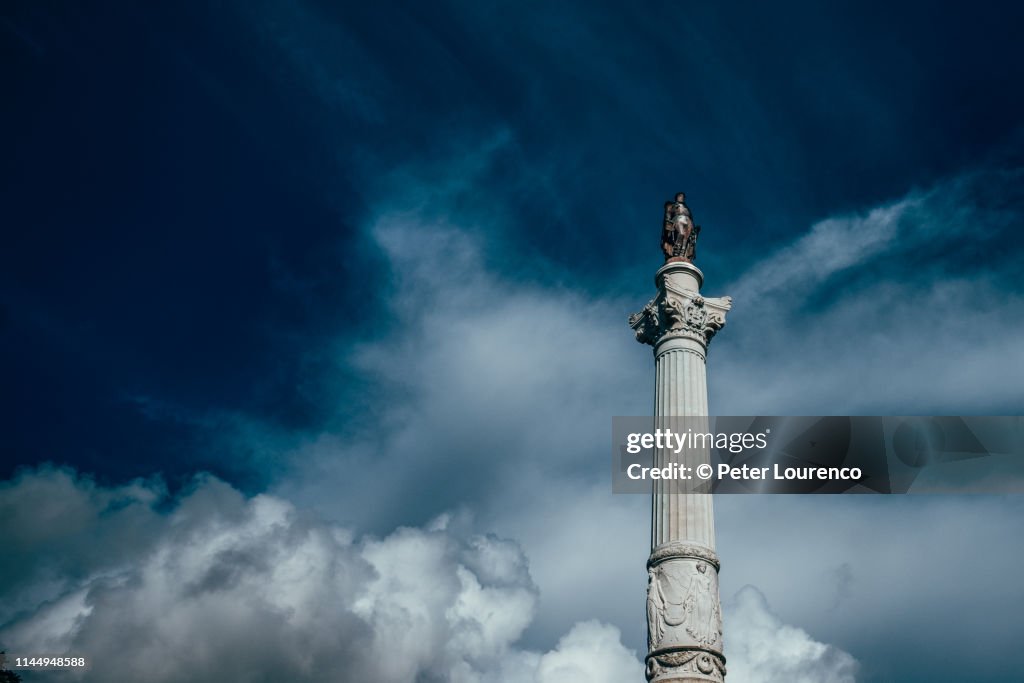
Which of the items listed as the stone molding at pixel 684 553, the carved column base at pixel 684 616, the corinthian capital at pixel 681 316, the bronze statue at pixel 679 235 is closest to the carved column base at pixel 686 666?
the carved column base at pixel 684 616

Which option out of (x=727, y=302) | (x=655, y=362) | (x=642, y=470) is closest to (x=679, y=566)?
(x=642, y=470)

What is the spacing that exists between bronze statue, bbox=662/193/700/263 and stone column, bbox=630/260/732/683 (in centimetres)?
65

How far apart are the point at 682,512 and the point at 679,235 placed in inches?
386

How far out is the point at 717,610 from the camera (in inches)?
927

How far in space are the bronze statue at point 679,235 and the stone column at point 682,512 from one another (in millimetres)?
646

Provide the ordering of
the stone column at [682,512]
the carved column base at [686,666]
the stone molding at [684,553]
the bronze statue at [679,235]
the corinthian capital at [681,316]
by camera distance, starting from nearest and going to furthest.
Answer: the carved column base at [686,666] → the stone column at [682,512] → the stone molding at [684,553] → the corinthian capital at [681,316] → the bronze statue at [679,235]

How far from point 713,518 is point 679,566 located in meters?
1.89

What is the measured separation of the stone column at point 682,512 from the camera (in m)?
22.8

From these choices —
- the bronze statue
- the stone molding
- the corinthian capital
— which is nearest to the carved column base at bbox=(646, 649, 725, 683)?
the stone molding

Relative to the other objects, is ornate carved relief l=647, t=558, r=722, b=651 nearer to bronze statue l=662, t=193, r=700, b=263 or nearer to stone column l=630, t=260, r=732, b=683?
stone column l=630, t=260, r=732, b=683

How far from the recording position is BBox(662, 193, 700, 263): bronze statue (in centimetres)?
3020

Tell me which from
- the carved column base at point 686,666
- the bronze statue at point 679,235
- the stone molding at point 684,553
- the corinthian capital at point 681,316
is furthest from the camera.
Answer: the bronze statue at point 679,235

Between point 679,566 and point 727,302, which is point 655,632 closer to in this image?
point 679,566

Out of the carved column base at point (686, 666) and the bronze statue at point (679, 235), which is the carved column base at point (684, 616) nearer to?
the carved column base at point (686, 666)
